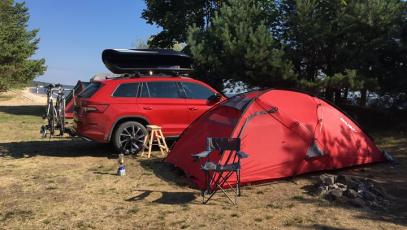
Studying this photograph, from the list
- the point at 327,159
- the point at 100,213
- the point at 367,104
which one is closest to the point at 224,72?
the point at 367,104

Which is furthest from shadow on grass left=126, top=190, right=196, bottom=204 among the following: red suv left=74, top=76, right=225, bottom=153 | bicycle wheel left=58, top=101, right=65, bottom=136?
bicycle wheel left=58, top=101, right=65, bottom=136

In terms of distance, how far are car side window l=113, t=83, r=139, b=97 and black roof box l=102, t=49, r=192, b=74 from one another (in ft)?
2.17

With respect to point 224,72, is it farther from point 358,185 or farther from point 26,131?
point 358,185

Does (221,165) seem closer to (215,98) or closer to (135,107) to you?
(135,107)

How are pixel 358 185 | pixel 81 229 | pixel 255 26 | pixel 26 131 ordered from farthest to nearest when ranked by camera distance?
pixel 26 131 < pixel 255 26 < pixel 358 185 < pixel 81 229

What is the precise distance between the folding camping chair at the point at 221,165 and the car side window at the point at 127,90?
3.64m

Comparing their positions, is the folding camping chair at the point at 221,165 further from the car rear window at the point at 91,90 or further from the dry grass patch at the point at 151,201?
the car rear window at the point at 91,90

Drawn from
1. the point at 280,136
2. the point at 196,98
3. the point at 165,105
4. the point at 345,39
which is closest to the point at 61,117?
the point at 165,105

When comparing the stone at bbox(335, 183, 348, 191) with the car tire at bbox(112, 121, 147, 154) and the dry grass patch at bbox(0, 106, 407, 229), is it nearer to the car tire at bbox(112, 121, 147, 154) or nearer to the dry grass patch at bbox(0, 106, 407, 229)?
the dry grass patch at bbox(0, 106, 407, 229)

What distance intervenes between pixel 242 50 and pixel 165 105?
3.61 meters

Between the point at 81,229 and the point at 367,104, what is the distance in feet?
35.8

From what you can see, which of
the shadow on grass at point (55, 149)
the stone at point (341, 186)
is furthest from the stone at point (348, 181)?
the shadow on grass at point (55, 149)

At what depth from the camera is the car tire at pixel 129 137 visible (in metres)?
10.6

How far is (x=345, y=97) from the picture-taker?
15.0 meters
